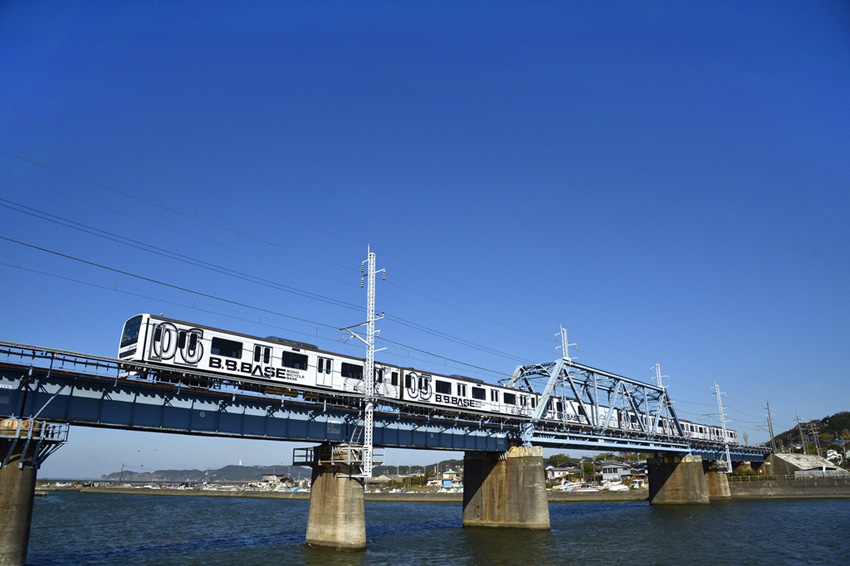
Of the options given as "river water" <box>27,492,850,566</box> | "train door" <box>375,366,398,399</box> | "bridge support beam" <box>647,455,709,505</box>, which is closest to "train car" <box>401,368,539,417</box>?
"train door" <box>375,366,398,399</box>

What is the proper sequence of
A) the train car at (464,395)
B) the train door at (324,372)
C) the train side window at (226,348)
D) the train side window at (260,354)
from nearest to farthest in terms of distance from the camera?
the train side window at (226,348) → the train side window at (260,354) → the train door at (324,372) → the train car at (464,395)

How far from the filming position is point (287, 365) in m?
34.4

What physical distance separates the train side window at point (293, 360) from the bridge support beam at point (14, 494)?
44.4 feet

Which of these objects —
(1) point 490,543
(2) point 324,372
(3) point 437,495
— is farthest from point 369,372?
(3) point 437,495

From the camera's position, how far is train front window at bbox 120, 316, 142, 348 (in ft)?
94.6

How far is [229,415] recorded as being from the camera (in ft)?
103

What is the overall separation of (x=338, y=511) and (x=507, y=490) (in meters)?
18.8

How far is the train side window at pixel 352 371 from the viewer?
3766cm

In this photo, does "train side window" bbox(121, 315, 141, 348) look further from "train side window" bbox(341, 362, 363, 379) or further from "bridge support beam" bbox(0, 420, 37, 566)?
"train side window" bbox(341, 362, 363, 379)

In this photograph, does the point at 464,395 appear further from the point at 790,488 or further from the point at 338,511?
the point at 790,488

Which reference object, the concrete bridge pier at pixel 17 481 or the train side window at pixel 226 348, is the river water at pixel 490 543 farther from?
the train side window at pixel 226 348

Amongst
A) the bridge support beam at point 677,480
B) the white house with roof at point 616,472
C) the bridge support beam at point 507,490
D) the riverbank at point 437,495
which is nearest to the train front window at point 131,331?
the bridge support beam at point 507,490

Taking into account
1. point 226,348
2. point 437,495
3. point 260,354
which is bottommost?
point 437,495

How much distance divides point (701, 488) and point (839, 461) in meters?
81.8
